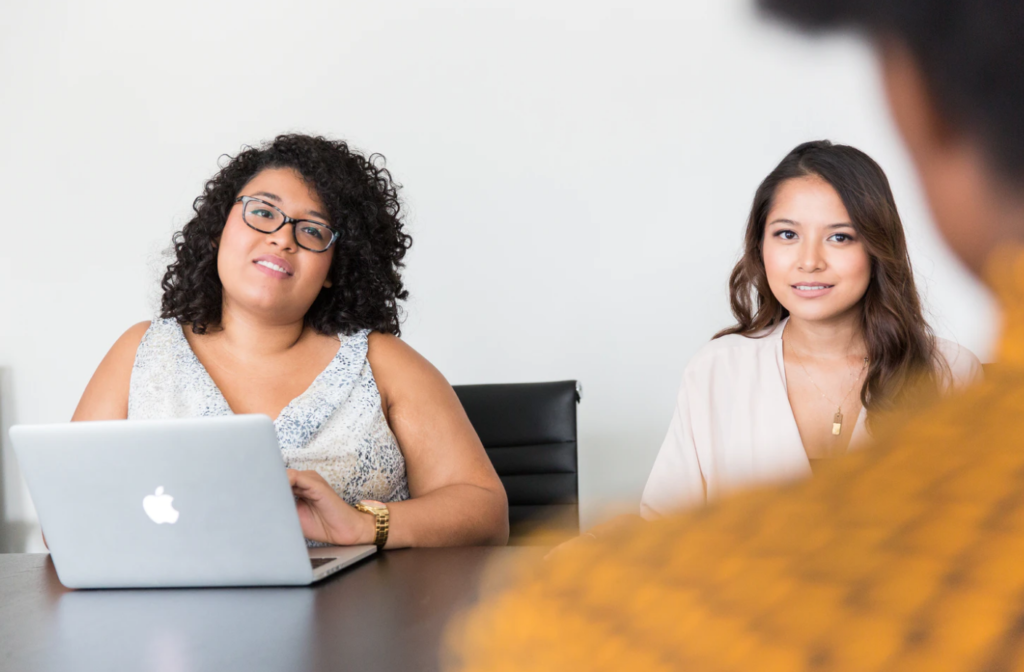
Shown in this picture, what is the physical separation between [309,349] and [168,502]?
698mm

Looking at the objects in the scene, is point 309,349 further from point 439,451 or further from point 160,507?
point 160,507

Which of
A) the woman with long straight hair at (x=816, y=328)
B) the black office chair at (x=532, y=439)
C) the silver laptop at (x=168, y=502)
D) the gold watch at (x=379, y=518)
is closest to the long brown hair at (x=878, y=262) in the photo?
the woman with long straight hair at (x=816, y=328)

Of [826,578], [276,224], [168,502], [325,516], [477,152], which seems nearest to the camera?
[826,578]

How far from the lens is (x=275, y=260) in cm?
159

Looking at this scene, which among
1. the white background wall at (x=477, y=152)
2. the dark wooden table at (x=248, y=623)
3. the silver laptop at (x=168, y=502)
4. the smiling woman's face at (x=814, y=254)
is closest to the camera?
the dark wooden table at (x=248, y=623)

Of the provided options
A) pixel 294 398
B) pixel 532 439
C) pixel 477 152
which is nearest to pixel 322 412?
pixel 294 398

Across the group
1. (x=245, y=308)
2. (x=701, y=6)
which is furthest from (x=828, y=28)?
(x=245, y=308)

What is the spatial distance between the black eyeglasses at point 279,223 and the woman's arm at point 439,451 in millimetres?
207

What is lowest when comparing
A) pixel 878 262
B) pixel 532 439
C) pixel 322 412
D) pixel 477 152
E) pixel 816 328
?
pixel 532 439

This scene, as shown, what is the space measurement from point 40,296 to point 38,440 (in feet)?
7.70

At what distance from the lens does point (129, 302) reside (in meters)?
3.04

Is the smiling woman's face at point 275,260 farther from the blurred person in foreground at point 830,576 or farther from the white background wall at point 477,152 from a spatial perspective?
the blurred person in foreground at point 830,576

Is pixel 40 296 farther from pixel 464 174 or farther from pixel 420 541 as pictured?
pixel 420 541

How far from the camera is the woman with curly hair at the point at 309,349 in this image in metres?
1.53
